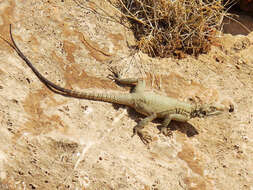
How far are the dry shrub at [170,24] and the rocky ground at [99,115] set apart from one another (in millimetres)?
257

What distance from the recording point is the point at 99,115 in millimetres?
Answer: 4621

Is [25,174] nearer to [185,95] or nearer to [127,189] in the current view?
[127,189]

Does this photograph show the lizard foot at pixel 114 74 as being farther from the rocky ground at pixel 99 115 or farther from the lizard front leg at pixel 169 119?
the lizard front leg at pixel 169 119

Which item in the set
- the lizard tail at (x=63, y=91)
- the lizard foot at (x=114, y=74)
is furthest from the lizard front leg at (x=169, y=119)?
the lizard foot at (x=114, y=74)

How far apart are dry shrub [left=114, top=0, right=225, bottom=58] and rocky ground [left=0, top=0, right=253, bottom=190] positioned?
26 centimetres

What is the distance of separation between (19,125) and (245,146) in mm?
3500

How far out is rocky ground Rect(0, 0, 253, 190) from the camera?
382cm

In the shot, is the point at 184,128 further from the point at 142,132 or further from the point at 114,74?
the point at 114,74

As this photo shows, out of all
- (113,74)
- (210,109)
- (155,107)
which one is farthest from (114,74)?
(210,109)

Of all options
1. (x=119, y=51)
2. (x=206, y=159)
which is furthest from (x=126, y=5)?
(x=206, y=159)

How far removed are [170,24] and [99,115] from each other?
2.66 m

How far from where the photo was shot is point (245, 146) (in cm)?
483

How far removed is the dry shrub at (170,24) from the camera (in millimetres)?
5953

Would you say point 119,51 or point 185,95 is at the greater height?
point 119,51
